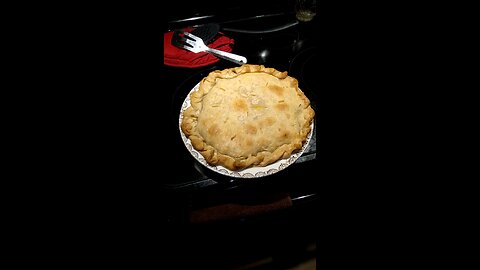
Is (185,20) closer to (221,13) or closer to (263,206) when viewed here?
(221,13)

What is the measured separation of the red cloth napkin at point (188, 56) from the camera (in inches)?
71.0

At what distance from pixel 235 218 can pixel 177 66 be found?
913 millimetres

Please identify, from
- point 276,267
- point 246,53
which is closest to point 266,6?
point 246,53

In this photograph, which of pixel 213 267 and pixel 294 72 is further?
pixel 294 72

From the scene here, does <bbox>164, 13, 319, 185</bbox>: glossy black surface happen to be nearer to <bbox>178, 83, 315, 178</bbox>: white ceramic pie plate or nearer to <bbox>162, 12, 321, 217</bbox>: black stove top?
<bbox>162, 12, 321, 217</bbox>: black stove top

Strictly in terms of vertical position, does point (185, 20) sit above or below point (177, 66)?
above

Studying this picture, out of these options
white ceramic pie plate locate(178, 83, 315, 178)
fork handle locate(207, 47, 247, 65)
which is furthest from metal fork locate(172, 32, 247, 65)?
white ceramic pie plate locate(178, 83, 315, 178)

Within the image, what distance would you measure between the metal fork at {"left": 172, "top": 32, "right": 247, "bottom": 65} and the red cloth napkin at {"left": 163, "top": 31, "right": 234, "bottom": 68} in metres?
0.02

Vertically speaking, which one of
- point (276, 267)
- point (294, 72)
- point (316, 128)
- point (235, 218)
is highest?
point (294, 72)

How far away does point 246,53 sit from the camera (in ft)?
6.22

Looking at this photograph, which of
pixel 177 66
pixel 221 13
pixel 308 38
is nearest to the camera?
pixel 177 66

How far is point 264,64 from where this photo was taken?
6.13 feet

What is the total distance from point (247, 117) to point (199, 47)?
583 millimetres

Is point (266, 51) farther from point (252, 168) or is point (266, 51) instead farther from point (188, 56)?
point (252, 168)
